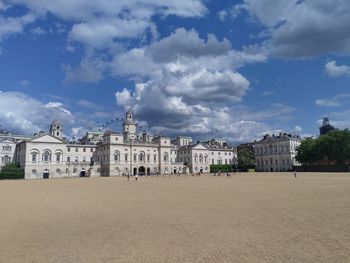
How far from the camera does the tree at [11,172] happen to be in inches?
3244

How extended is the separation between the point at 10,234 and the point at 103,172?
309ft

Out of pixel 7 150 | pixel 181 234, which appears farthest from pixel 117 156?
pixel 181 234

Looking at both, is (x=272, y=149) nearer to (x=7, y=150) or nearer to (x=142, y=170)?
(x=142, y=170)

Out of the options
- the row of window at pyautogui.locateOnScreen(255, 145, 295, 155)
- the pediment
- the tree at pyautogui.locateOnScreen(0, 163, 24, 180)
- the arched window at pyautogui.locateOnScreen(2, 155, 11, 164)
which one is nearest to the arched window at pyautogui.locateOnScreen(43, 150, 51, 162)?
the tree at pyautogui.locateOnScreen(0, 163, 24, 180)

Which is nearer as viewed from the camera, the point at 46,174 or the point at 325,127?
the point at 46,174

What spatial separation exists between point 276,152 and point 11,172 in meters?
90.3


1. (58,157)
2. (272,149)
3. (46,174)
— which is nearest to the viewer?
(46,174)

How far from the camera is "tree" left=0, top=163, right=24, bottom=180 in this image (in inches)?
3244

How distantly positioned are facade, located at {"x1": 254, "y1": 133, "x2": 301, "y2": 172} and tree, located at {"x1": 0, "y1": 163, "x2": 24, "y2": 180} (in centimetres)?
8669

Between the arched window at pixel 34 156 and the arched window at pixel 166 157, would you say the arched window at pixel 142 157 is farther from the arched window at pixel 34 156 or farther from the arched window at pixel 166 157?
the arched window at pixel 34 156

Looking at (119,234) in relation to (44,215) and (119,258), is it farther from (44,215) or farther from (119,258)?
(44,215)

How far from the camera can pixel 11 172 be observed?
275ft

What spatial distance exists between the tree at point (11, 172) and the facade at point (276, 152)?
284 ft

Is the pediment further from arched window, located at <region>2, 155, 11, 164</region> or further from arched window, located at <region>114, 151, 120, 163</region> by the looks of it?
arched window, located at <region>2, 155, 11, 164</region>
